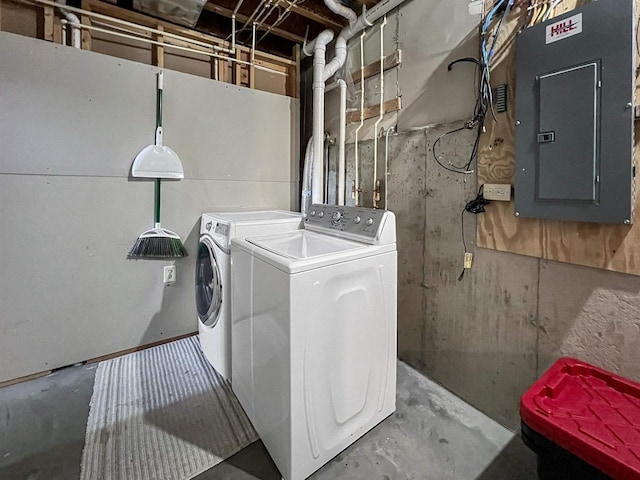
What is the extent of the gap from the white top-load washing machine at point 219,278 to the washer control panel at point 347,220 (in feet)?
0.64

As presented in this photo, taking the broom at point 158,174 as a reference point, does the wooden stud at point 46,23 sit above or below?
above

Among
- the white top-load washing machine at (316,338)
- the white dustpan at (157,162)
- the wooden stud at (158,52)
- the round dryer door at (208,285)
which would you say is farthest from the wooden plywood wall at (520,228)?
the wooden stud at (158,52)

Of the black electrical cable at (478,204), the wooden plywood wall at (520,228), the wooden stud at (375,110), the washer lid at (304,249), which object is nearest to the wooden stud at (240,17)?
the wooden stud at (375,110)

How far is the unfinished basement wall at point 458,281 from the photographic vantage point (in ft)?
4.14

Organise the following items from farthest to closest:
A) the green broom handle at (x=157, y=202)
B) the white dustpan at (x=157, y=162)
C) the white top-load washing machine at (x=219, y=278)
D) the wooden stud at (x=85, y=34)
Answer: the green broom handle at (x=157, y=202), the white dustpan at (x=157, y=162), the wooden stud at (x=85, y=34), the white top-load washing machine at (x=219, y=278)

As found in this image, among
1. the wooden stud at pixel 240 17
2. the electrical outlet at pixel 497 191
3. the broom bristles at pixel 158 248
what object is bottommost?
the broom bristles at pixel 158 248

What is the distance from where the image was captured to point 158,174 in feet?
7.04

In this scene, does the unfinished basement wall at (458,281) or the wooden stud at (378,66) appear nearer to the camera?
the unfinished basement wall at (458,281)

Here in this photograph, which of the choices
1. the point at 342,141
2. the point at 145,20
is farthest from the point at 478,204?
the point at 145,20

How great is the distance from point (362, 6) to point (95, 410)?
2.99 m

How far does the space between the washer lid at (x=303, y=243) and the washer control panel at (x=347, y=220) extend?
0.07 meters

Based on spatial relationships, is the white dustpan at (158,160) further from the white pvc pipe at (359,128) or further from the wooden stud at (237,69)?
the white pvc pipe at (359,128)

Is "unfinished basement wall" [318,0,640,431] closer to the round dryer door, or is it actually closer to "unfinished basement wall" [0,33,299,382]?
the round dryer door

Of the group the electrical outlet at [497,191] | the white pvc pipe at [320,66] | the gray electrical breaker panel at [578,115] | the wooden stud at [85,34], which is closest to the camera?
the gray electrical breaker panel at [578,115]
